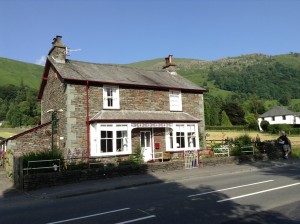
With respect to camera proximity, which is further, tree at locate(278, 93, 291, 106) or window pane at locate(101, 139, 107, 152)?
tree at locate(278, 93, 291, 106)

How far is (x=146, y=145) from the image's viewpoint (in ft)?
71.1

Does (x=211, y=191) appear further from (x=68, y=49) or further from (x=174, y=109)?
(x=68, y=49)

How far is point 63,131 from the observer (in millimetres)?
19766

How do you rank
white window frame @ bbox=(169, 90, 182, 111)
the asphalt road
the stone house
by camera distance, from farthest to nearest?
white window frame @ bbox=(169, 90, 182, 111) < the stone house < the asphalt road

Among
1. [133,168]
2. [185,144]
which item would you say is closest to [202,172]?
[133,168]

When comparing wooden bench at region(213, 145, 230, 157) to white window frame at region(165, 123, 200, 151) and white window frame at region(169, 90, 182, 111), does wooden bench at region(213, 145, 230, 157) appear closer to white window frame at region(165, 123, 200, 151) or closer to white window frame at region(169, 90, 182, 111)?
white window frame at region(165, 123, 200, 151)

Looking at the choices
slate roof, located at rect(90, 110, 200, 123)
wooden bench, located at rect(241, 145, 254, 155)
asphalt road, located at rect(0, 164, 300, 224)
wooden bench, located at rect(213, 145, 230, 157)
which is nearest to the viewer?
asphalt road, located at rect(0, 164, 300, 224)

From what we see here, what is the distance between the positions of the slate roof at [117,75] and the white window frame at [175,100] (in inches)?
21.1

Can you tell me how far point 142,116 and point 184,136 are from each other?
12.6ft

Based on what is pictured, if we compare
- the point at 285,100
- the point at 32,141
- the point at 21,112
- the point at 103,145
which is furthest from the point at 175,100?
the point at 285,100

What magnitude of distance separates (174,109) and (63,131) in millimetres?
8733

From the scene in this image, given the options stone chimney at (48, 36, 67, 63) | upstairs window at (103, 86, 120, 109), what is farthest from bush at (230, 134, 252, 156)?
stone chimney at (48, 36, 67, 63)

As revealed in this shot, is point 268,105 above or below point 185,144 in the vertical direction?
above

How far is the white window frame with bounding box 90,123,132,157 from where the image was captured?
19.1 metres
